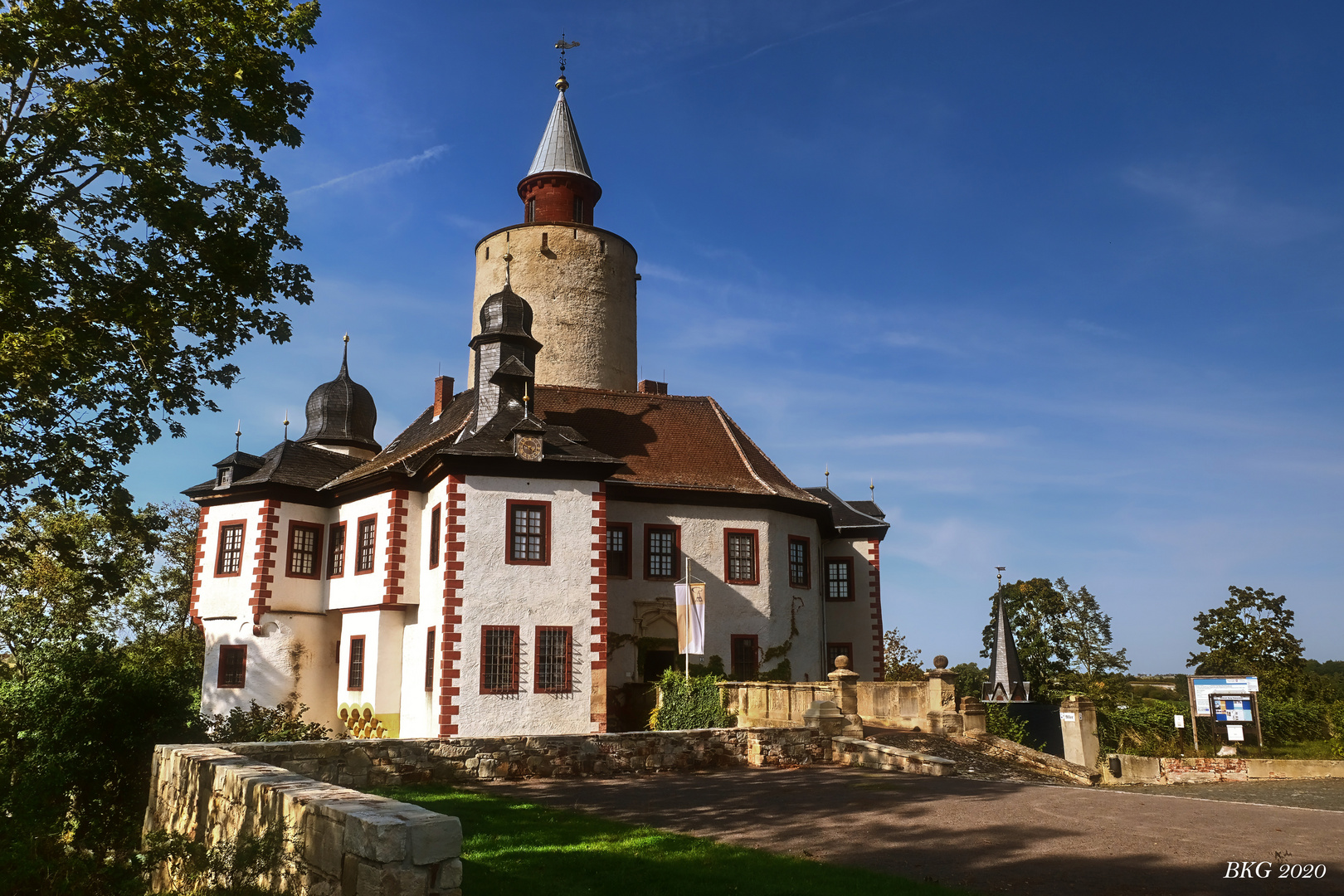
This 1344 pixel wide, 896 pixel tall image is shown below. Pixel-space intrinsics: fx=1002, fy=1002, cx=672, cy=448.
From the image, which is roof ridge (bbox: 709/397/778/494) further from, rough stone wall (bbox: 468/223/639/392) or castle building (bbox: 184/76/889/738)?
rough stone wall (bbox: 468/223/639/392)

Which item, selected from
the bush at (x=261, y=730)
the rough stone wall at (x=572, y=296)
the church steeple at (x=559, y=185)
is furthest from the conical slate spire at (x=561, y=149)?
the bush at (x=261, y=730)

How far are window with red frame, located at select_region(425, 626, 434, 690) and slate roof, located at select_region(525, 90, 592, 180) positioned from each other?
75.0ft

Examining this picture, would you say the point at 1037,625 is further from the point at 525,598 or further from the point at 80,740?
the point at 80,740

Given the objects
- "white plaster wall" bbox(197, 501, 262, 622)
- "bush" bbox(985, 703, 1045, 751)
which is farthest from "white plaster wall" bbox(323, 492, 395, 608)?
"bush" bbox(985, 703, 1045, 751)

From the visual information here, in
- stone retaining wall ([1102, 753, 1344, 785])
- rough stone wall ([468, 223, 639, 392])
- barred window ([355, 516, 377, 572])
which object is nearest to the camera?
barred window ([355, 516, 377, 572])

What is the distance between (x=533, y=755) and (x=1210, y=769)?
19.8 metres

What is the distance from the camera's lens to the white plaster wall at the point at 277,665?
26.1 metres

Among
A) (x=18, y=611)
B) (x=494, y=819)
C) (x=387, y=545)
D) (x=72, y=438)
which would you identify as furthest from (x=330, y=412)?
(x=494, y=819)

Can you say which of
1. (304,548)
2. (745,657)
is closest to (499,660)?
(745,657)

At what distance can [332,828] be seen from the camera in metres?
6.60

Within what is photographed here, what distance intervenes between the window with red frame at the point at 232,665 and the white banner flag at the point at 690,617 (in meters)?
11.5

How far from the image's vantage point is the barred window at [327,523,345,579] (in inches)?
1060

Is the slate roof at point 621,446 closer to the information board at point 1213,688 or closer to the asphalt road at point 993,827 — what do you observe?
the information board at point 1213,688

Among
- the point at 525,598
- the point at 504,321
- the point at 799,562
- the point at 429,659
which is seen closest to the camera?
the point at 525,598
